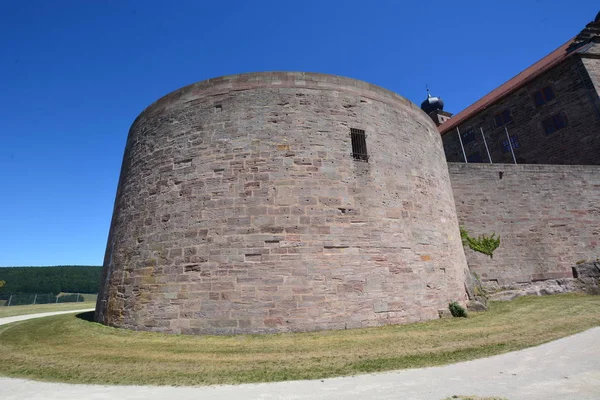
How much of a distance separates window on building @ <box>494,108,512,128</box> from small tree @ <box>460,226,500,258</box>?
13.9 metres

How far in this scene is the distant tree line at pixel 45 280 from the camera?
53688 mm

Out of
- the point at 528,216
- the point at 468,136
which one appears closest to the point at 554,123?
the point at 468,136

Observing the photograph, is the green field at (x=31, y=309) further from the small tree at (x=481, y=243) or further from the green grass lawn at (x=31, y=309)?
the small tree at (x=481, y=243)

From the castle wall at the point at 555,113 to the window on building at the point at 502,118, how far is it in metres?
0.23

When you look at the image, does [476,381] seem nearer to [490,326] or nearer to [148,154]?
[490,326]

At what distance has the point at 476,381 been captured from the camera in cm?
361

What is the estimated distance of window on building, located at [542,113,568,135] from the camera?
1934 cm

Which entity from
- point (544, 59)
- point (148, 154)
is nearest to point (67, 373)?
point (148, 154)

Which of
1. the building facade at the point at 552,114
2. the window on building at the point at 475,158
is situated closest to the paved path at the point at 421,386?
the building facade at the point at 552,114

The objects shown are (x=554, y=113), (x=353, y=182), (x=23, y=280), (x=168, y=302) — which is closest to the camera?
(x=168, y=302)

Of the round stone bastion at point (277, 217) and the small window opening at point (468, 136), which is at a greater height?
the small window opening at point (468, 136)

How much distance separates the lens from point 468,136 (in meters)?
25.0

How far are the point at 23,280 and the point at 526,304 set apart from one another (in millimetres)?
74116

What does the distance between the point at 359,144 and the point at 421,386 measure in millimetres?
6757
